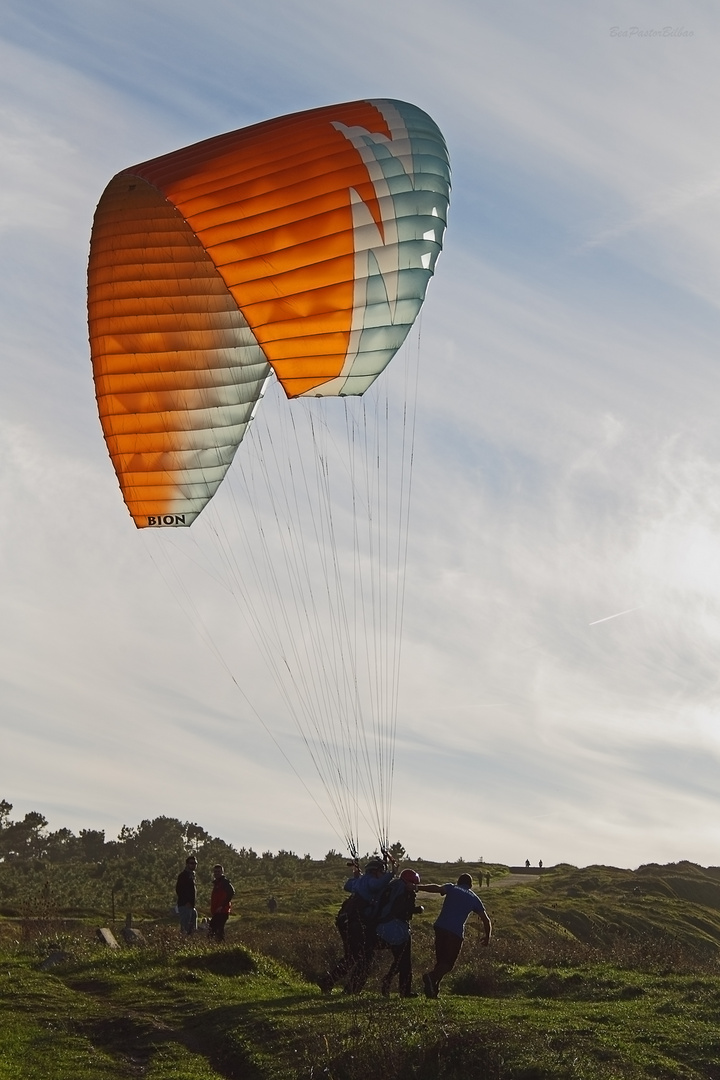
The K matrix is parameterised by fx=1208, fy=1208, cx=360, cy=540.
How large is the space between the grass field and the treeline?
899cm

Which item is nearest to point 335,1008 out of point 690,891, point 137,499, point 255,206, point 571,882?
point 137,499

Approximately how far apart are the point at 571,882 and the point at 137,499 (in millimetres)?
36407

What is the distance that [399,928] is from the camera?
13.6 meters

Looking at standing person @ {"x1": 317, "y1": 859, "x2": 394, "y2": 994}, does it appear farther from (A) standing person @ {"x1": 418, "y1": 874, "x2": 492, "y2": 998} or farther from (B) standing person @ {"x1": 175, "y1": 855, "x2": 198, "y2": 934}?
(B) standing person @ {"x1": 175, "y1": 855, "x2": 198, "y2": 934}

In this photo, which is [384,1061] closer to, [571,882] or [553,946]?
[553,946]

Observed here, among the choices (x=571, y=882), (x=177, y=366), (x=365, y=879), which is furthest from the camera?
(x=571, y=882)

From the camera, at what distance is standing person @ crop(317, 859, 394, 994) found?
45.0ft

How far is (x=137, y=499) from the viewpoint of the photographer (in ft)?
62.1

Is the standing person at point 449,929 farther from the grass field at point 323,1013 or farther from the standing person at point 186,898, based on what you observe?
the standing person at point 186,898

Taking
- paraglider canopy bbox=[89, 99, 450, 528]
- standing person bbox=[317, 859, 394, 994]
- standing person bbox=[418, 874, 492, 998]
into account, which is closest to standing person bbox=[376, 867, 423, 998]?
standing person bbox=[317, 859, 394, 994]

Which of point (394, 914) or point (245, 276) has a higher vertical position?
point (245, 276)

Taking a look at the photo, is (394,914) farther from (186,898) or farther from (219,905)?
(186,898)

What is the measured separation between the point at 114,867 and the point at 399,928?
36930mm

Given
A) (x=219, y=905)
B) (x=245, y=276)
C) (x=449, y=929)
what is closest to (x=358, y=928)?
(x=449, y=929)
